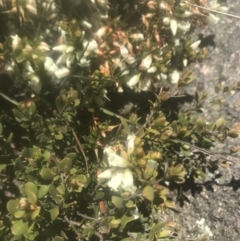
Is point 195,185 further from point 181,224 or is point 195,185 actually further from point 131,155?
point 131,155

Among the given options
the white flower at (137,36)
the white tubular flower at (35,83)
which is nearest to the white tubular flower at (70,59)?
the white tubular flower at (35,83)

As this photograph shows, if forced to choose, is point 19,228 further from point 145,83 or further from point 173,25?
point 173,25

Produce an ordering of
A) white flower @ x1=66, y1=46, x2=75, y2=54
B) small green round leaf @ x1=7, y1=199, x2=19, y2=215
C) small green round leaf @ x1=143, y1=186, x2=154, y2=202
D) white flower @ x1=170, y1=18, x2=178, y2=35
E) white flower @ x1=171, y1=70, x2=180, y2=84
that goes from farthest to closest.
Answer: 1. white flower @ x1=171, y1=70, x2=180, y2=84
2. white flower @ x1=170, y1=18, x2=178, y2=35
3. white flower @ x1=66, y1=46, x2=75, y2=54
4. small green round leaf @ x1=7, y1=199, x2=19, y2=215
5. small green round leaf @ x1=143, y1=186, x2=154, y2=202

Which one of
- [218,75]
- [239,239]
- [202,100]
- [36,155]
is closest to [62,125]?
[36,155]

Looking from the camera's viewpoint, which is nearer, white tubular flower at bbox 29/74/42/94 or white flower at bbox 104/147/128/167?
white flower at bbox 104/147/128/167

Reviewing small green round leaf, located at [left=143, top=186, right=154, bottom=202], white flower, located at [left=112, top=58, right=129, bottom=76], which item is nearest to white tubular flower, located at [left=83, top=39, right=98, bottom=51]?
white flower, located at [left=112, top=58, right=129, bottom=76]

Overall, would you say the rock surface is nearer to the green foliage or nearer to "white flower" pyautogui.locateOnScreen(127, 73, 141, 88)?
the green foliage

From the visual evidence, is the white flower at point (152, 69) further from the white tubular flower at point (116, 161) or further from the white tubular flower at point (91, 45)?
the white tubular flower at point (116, 161)

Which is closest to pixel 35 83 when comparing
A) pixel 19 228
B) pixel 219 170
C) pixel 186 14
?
pixel 19 228
